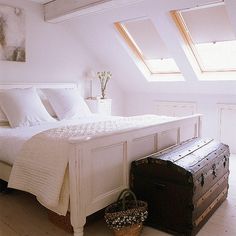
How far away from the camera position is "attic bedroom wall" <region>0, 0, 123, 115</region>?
3.78 m

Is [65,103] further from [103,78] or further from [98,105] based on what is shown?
[103,78]

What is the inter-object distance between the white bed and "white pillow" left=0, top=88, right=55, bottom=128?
0.83ft

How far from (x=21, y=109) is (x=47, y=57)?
4.24 feet

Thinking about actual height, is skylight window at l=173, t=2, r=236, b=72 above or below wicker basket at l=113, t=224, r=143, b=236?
above

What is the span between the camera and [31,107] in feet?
10.6

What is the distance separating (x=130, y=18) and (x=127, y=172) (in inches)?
98.1

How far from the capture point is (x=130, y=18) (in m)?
3.92

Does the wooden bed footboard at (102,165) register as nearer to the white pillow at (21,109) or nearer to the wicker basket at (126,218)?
the wicker basket at (126,218)

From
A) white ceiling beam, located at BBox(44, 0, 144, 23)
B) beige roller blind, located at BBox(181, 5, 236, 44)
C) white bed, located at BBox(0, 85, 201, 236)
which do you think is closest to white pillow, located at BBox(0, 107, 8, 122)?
white bed, located at BBox(0, 85, 201, 236)

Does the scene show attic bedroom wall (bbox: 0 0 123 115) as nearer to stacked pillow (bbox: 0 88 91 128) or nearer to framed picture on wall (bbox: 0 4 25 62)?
framed picture on wall (bbox: 0 4 25 62)

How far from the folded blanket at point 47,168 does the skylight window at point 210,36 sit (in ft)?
7.45

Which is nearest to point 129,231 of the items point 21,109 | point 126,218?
point 126,218

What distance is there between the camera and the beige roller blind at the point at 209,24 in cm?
343

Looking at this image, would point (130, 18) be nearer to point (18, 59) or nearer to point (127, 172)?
point (18, 59)
